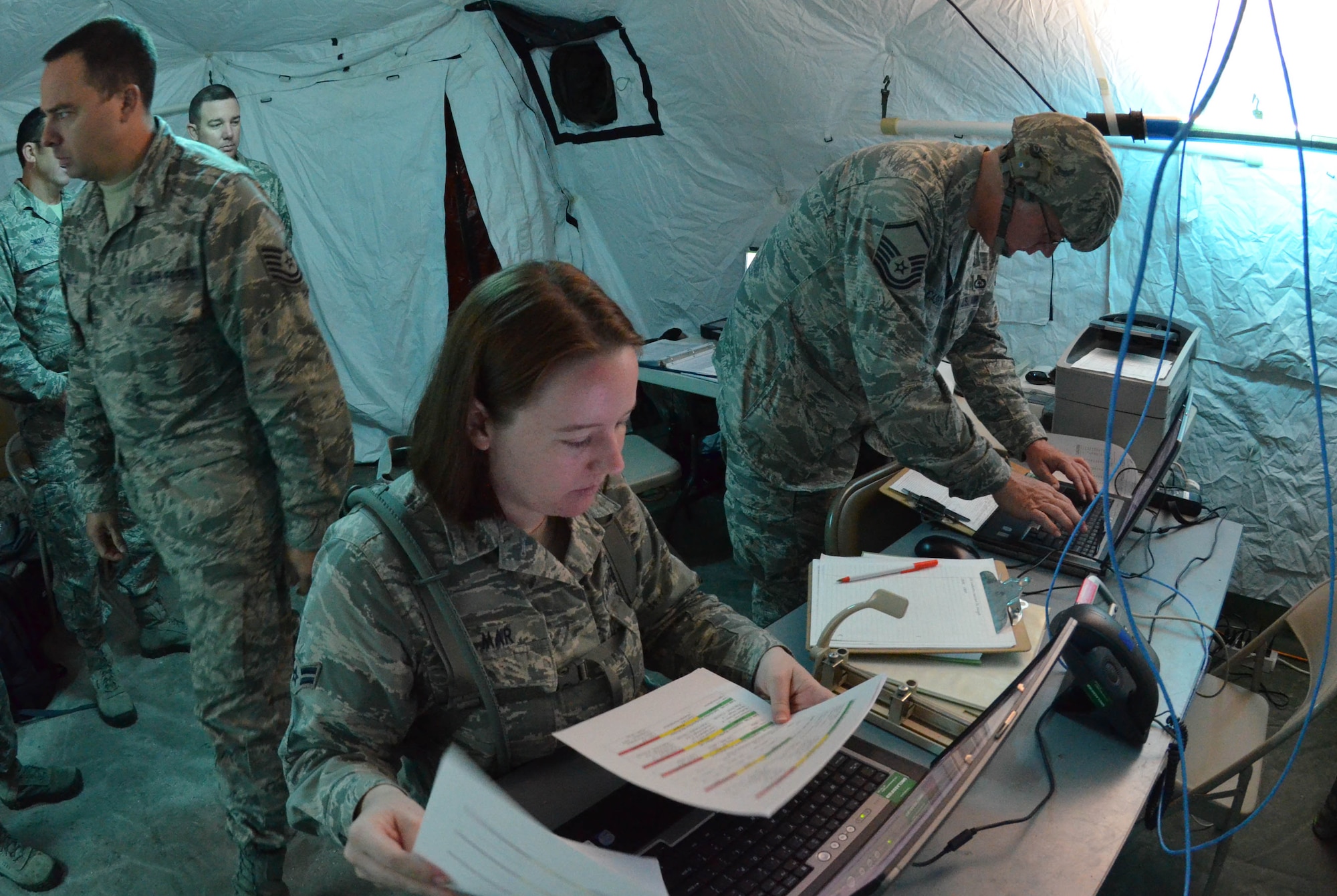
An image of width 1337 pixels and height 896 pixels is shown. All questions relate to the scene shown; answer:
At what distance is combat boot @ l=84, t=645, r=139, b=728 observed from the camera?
261cm

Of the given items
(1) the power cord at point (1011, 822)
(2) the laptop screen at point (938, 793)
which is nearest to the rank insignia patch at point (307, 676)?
(2) the laptop screen at point (938, 793)

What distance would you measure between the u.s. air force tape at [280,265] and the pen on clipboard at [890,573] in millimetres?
1090

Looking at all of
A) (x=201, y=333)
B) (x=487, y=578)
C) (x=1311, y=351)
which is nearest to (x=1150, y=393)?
(x=1311, y=351)

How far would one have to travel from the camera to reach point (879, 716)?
1.21m

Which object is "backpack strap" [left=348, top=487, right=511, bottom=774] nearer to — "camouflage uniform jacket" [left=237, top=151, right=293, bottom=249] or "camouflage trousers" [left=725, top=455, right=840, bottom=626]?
"camouflage trousers" [left=725, top=455, right=840, bottom=626]

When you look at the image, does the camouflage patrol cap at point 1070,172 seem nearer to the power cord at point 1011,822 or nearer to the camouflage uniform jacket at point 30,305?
the power cord at point 1011,822

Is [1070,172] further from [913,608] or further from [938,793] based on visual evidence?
[938,793]

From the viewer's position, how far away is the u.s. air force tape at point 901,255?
1.55 m

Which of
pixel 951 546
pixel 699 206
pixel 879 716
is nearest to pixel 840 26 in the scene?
pixel 699 206

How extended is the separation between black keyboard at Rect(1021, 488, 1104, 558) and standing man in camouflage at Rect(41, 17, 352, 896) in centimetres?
132

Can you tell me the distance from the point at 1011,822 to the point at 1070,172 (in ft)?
3.38

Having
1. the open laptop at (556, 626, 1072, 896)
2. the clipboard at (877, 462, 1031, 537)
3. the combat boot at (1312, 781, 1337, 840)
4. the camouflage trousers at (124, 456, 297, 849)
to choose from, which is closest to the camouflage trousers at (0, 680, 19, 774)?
the camouflage trousers at (124, 456, 297, 849)

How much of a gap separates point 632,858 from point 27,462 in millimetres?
2644

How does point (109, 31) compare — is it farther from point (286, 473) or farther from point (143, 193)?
point (286, 473)
